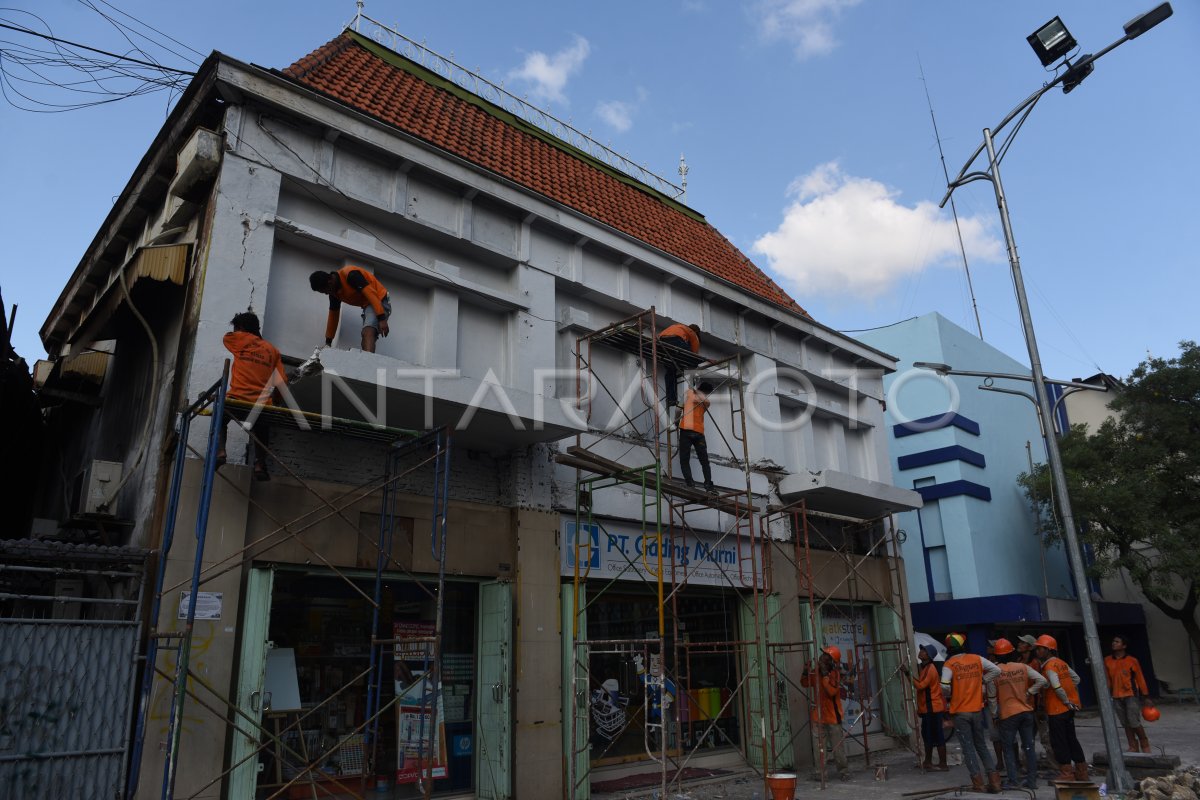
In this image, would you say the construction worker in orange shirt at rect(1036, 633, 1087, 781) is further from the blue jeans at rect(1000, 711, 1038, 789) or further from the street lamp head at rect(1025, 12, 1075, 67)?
the street lamp head at rect(1025, 12, 1075, 67)

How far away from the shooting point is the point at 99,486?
8781mm

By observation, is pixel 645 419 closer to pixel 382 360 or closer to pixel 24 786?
pixel 382 360

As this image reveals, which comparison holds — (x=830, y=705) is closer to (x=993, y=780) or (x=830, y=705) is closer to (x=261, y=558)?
(x=993, y=780)

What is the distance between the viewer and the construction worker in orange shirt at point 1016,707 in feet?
33.7

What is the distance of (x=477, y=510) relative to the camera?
9680 mm

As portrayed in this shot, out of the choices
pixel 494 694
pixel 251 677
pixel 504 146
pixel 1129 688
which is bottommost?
pixel 1129 688

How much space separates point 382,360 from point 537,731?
467 centimetres

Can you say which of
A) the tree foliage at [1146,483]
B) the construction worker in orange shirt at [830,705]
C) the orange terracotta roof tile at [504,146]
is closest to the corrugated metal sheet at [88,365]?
the orange terracotta roof tile at [504,146]

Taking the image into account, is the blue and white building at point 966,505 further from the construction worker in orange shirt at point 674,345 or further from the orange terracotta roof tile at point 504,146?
the construction worker in orange shirt at point 674,345

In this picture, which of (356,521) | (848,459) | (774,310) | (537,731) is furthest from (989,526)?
(356,521)

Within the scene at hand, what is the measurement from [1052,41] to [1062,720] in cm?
879

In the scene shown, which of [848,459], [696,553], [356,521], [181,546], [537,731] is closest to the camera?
[181,546]

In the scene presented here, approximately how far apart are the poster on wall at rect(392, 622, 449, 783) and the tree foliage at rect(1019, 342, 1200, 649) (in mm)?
18886

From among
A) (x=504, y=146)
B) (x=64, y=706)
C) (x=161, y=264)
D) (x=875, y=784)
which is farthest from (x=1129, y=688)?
(x=161, y=264)
